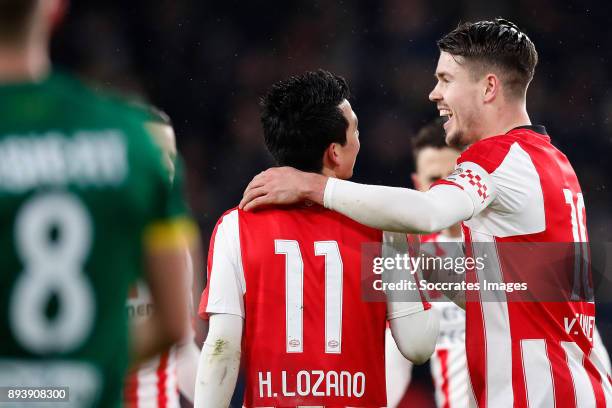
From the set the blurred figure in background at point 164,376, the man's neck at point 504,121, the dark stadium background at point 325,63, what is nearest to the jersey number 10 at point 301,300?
the blurred figure in background at point 164,376

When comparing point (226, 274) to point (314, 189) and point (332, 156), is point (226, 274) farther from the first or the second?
point (332, 156)

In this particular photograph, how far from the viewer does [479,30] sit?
3.63 meters

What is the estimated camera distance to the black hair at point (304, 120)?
3.21m

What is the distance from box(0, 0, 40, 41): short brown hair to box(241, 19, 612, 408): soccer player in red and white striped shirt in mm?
1448

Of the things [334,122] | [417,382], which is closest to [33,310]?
[334,122]

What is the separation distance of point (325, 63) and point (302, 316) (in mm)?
6453

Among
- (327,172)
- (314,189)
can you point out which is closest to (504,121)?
(327,172)

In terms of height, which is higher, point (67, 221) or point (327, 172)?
point (327, 172)

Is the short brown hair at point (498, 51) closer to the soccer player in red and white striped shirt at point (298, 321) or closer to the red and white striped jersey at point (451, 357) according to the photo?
the soccer player in red and white striped shirt at point (298, 321)

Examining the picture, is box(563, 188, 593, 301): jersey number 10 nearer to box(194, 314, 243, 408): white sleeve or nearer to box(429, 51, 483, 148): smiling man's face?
box(429, 51, 483, 148): smiling man's face

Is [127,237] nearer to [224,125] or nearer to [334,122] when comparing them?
[334,122]

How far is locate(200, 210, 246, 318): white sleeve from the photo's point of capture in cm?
302

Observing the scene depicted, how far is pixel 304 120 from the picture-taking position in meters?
3.22

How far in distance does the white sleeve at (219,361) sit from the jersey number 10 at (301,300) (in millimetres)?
182
